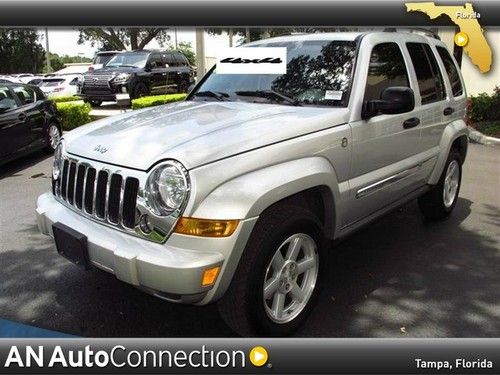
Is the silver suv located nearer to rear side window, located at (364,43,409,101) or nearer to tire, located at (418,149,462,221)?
rear side window, located at (364,43,409,101)

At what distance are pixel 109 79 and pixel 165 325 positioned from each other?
12.2m

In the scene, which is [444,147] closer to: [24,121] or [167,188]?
[167,188]

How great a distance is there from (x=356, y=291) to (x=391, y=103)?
1.42 m

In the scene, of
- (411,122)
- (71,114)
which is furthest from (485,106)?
(71,114)

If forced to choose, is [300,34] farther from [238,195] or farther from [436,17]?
[238,195]

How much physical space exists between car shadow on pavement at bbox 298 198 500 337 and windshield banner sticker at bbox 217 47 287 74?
1525 mm

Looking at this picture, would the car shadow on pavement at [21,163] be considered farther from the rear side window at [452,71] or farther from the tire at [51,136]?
the rear side window at [452,71]

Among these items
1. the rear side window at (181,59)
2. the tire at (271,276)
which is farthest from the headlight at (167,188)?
the rear side window at (181,59)

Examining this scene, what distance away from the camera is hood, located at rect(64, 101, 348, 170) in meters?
2.55

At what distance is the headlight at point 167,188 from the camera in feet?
7.93

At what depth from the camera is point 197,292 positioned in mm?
2402

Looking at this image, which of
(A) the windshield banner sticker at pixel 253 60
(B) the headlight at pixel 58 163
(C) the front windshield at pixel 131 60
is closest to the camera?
(B) the headlight at pixel 58 163

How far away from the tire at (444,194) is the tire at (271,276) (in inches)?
88.6

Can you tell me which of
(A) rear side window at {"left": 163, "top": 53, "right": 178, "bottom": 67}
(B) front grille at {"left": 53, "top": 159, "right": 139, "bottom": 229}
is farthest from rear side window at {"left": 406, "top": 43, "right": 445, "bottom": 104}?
(A) rear side window at {"left": 163, "top": 53, "right": 178, "bottom": 67}
